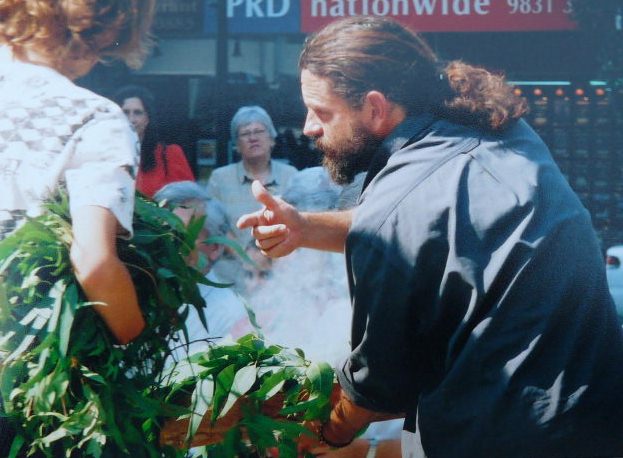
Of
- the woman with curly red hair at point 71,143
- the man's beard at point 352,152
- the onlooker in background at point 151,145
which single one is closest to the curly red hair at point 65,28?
the woman with curly red hair at point 71,143

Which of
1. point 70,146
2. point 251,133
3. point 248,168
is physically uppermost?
point 70,146

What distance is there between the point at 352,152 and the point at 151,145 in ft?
1.80

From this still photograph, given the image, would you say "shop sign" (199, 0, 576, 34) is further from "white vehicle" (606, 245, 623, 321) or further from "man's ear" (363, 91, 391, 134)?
"white vehicle" (606, 245, 623, 321)

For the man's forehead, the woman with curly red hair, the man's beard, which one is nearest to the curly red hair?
the woman with curly red hair

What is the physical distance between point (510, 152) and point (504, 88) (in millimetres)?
233

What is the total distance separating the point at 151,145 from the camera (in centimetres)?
231

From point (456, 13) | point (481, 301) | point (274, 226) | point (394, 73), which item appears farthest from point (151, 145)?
point (481, 301)

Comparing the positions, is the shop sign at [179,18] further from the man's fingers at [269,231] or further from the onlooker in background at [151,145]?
the man's fingers at [269,231]

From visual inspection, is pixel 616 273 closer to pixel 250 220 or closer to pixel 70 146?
pixel 250 220

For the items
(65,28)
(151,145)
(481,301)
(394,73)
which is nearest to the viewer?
(481,301)

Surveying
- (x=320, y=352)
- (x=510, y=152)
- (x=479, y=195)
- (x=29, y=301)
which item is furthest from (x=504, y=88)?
(x=29, y=301)

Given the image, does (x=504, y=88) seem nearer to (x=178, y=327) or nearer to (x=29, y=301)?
(x=178, y=327)

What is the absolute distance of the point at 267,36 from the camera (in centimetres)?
248

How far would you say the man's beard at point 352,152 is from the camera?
80.1 inches
